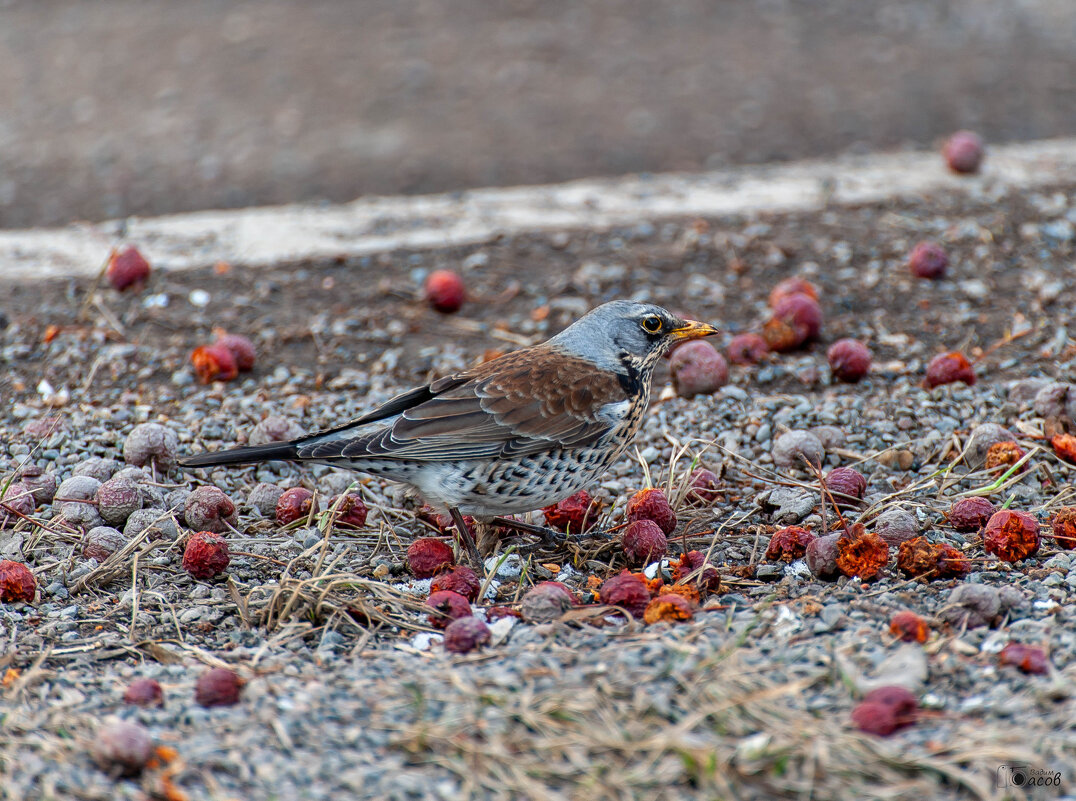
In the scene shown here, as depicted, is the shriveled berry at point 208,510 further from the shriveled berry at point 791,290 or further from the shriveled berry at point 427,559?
the shriveled berry at point 791,290

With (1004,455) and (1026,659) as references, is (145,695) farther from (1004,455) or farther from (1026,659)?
(1004,455)

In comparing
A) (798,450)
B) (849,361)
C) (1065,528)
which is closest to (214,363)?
(798,450)

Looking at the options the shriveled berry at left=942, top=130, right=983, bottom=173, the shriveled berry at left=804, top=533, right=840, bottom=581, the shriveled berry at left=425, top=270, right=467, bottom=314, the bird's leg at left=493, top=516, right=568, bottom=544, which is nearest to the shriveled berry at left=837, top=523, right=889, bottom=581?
the shriveled berry at left=804, top=533, right=840, bottom=581

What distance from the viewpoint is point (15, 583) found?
3.91 metres

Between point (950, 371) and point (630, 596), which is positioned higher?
point (630, 596)

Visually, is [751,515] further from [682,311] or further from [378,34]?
[378,34]

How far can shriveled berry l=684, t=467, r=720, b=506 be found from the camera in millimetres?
4758

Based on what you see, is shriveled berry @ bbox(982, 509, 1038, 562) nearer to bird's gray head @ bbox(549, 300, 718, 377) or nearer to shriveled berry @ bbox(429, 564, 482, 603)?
bird's gray head @ bbox(549, 300, 718, 377)

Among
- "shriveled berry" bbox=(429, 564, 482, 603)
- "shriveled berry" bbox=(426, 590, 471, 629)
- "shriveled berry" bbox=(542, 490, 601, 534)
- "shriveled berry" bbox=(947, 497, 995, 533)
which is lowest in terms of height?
"shriveled berry" bbox=(542, 490, 601, 534)

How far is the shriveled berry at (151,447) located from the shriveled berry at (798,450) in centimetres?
270

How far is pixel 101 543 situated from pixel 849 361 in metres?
3.61

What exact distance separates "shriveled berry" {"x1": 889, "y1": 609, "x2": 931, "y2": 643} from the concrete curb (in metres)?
4.66

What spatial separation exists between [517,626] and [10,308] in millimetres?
4417

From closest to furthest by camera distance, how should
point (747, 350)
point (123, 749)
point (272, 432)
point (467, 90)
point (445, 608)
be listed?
point (123, 749), point (445, 608), point (272, 432), point (747, 350), point (467, 90)
